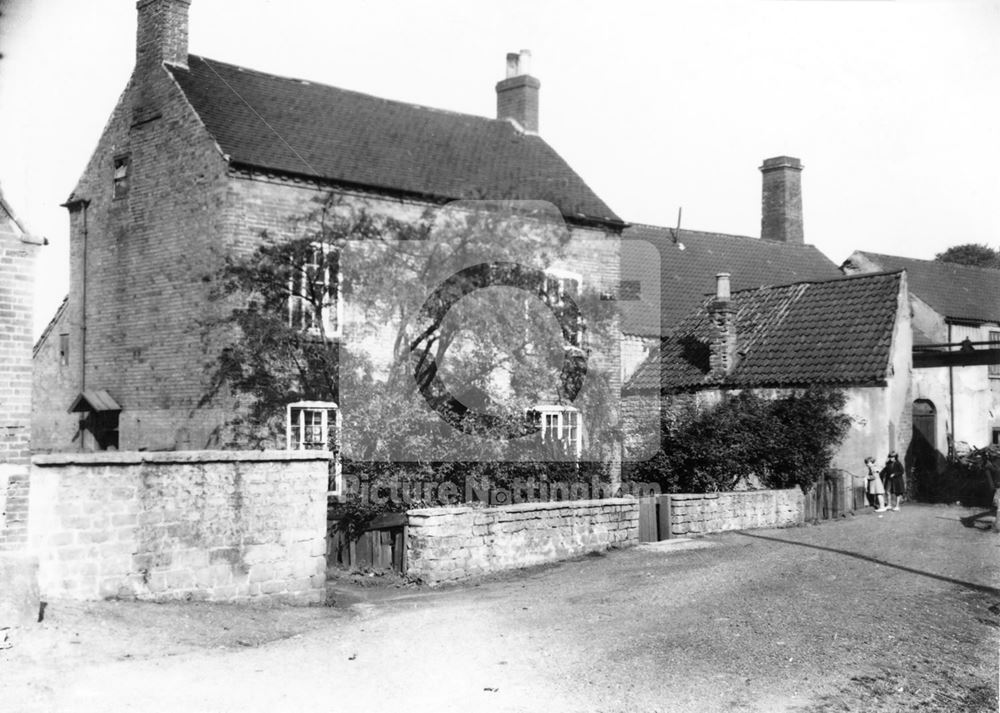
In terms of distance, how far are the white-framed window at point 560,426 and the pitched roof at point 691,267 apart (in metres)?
8.65

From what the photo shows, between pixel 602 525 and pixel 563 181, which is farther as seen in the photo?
pixel 563 181

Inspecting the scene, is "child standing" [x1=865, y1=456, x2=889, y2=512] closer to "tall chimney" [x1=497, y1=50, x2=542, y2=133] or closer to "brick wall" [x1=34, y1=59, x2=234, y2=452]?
"tall chimney" [x1=497, y1=50, x2=542, y2=133]

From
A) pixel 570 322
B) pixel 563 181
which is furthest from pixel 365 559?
pixel 563 181

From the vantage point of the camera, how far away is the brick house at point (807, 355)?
23469mm

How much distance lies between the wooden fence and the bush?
A: 32.3 ft

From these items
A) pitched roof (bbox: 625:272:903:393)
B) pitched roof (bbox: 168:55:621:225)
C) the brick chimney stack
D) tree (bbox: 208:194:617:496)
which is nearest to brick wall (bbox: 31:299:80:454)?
tree (bbox: 208:194:617:496)

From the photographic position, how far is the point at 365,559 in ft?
48.2

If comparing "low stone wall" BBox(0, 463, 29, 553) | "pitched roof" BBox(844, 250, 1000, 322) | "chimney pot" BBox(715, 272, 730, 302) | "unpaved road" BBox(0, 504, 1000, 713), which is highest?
"pitched roof" BBox(844, 250, 1000, 322)

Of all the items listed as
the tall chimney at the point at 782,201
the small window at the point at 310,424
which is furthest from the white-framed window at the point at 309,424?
the tall chimney at the point at 782,201

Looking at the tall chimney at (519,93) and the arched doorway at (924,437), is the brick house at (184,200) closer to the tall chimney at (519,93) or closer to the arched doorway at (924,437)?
the tall chimney at (519,93)

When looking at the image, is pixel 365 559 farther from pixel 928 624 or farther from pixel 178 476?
pixel 928 624

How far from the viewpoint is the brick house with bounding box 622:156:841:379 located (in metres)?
30.4

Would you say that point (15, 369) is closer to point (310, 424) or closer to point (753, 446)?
point (310, 424)

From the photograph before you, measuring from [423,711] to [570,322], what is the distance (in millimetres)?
11448
